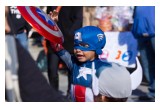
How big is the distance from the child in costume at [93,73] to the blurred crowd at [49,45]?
0.86ft

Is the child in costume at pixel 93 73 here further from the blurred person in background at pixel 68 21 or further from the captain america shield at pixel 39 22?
the blurred person in background at pixel 68 21

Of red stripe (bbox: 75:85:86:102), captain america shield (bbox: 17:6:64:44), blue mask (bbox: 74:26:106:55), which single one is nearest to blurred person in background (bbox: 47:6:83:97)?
blue mask (bbox: 74:26:106:55)

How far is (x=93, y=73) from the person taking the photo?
3389 millimetres

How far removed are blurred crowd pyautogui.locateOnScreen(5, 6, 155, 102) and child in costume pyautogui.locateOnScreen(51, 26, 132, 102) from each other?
263 mm

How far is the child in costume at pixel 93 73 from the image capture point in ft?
10.8

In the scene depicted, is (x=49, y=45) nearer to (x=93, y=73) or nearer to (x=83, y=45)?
(x=83, y=45)

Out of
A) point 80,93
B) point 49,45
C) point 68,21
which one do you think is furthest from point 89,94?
point 49,45

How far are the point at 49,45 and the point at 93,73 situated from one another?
1962mm

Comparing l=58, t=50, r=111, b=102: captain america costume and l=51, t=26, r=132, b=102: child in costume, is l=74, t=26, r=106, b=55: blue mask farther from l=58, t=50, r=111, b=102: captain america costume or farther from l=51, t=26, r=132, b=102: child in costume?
l=58, t=50, r=111, b=102: captain america costume

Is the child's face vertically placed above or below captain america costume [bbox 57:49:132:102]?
above

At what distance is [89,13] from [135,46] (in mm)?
1104

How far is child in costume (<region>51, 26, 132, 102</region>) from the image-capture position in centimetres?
329

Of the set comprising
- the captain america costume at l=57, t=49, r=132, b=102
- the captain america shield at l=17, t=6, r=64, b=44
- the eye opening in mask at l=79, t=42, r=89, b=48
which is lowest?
the captain america costume at l=57, t=49, r=132, b=102
